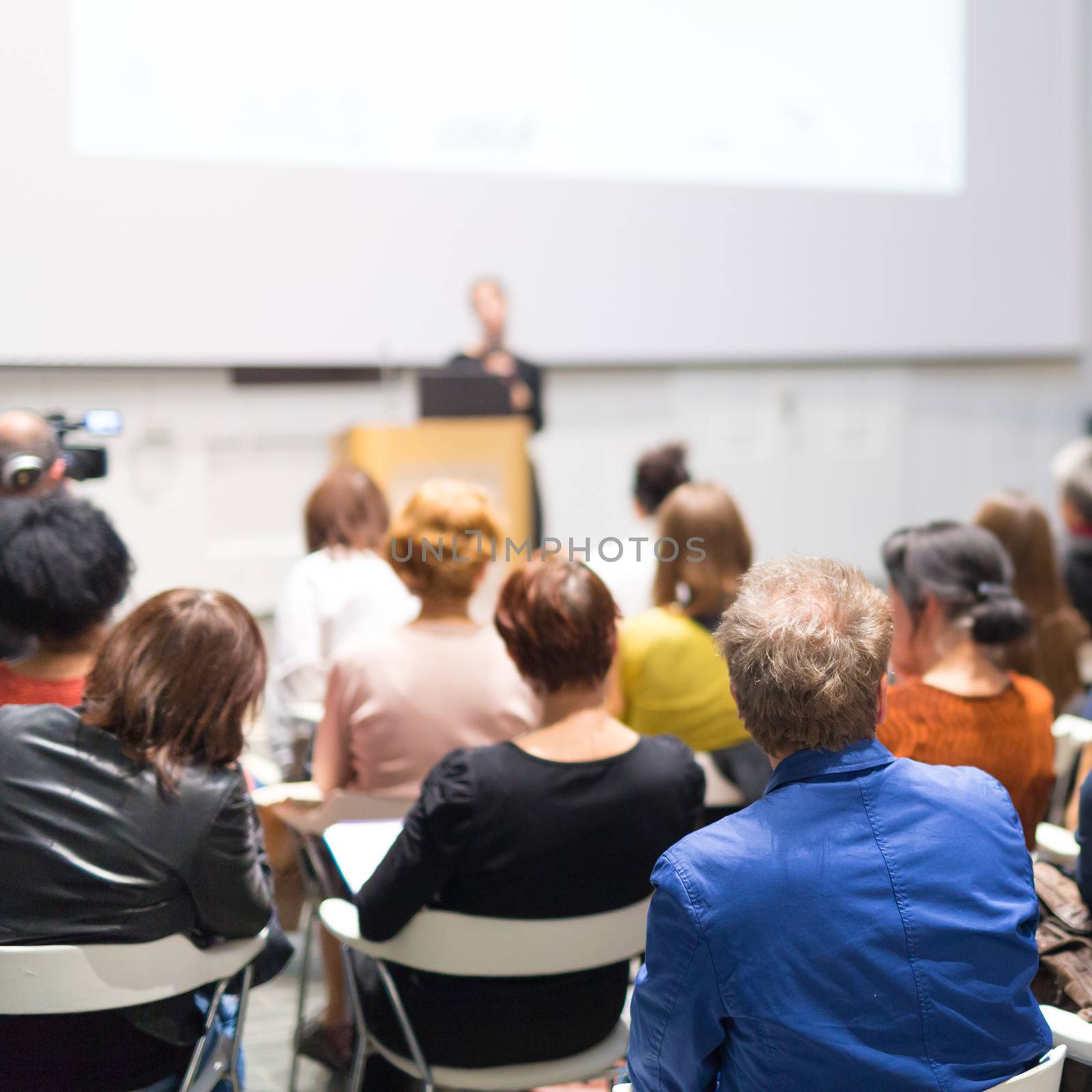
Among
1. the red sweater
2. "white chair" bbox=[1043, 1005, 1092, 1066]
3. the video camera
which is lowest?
"white chair" bbox=[1043, 1005, 1092, 1066]

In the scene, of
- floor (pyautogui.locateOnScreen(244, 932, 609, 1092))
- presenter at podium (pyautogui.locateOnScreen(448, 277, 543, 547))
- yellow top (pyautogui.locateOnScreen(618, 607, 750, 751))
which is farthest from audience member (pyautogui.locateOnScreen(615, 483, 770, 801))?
presenter at podium (pyautogui.locateOnScreen(448, 277, 543, 547))

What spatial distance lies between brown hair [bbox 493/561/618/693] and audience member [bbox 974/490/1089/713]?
1406mm

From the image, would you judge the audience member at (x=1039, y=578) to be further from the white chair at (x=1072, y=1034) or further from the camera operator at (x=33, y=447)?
the camera operator at (x=33, y=447)

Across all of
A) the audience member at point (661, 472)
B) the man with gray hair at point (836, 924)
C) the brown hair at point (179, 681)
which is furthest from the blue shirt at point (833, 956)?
the audience member at point (661, 472)

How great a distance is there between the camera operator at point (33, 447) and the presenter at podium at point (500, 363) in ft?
8.14

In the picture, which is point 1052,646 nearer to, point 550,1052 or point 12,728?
point 550,1052

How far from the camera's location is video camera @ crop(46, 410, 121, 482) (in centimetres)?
273

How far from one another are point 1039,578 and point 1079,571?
0.62 meters

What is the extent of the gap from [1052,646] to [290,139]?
3434mm

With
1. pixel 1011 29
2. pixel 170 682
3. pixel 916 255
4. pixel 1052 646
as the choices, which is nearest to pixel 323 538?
pixel 170 682

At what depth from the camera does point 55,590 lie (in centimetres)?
201

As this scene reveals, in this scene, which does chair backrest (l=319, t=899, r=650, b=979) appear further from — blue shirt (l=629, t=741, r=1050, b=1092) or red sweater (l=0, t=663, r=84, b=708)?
red sweater (l=0, t=663, r=84, b=708)

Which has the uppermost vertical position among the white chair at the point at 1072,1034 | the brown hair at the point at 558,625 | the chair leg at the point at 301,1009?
the brown hair at the point at 558,625

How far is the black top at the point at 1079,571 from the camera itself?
141 inches
